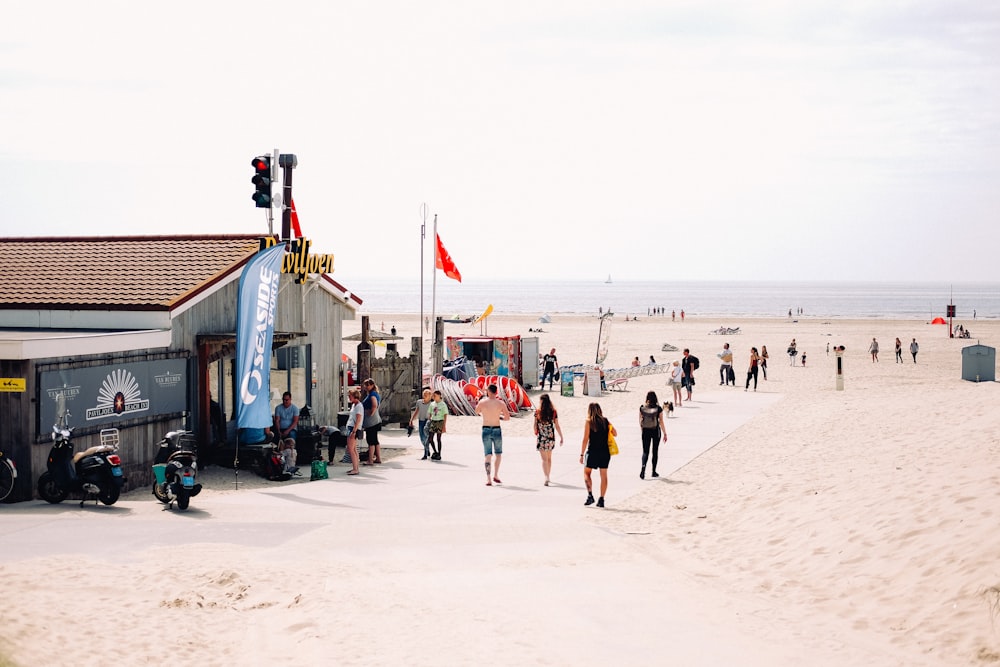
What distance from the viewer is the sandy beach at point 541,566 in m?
7.59

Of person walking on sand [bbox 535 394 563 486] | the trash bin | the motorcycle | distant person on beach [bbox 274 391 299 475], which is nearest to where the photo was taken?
the motorcycle

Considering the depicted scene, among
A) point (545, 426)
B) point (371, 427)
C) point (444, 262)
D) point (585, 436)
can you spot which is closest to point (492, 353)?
point (444, 262)

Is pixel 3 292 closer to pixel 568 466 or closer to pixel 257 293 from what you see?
pixel 257 293

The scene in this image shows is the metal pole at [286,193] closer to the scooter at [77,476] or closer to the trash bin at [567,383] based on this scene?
the scooter at [77,476]

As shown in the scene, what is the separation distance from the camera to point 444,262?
99.2 feet

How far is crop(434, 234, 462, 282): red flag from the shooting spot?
2973cm

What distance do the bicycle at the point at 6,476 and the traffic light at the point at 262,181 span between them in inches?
243

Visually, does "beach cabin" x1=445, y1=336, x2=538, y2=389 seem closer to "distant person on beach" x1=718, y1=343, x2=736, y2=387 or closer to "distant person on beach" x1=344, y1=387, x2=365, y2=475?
"distant person on beach" x1=718, y1=343, x2=736, y2=387

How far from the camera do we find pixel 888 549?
9.52 meters

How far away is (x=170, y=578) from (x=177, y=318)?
24.4 ft

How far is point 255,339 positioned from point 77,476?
11.7 ft

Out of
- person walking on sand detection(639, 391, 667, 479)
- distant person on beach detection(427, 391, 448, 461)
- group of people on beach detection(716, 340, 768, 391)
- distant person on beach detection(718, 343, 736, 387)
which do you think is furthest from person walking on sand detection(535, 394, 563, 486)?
distant person on beach detection(718, 343, 736, 387)

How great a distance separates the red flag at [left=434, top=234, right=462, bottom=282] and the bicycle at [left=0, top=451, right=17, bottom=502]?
18.0 meters

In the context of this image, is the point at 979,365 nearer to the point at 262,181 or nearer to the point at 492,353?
the point at 492,353
